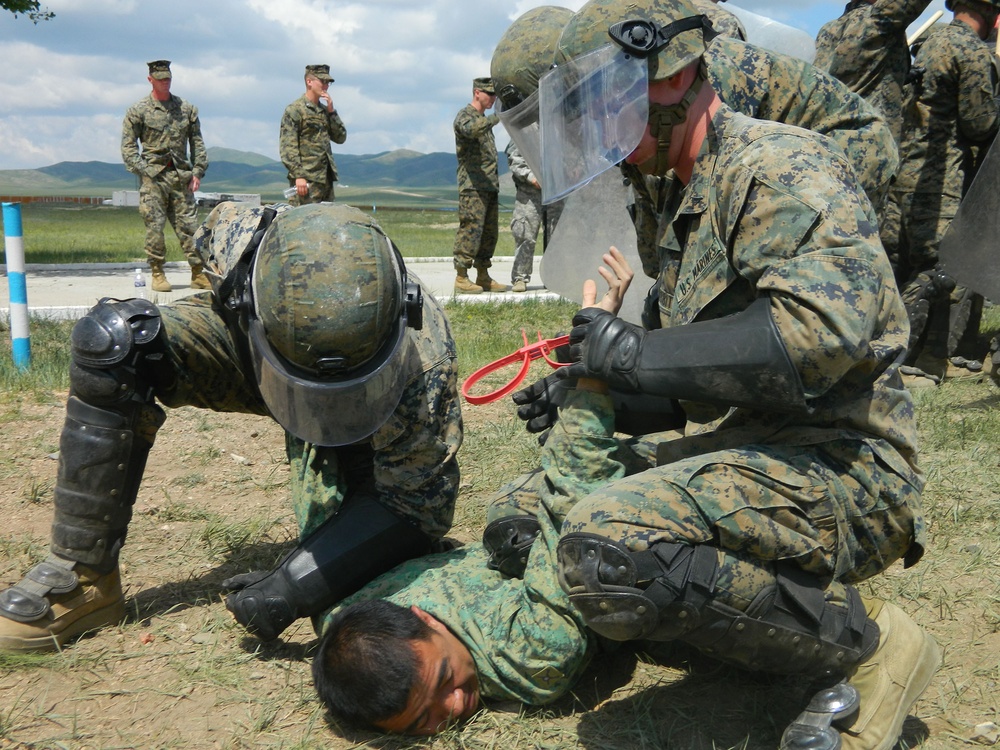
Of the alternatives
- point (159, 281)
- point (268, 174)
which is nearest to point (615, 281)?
point (159, 281)

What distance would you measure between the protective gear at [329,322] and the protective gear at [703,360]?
53cm

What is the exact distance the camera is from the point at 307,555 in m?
2.85

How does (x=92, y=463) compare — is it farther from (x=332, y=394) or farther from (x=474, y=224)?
(x=474, y=224)

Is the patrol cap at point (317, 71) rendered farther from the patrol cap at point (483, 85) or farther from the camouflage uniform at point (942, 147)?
the camouflage uniform at point (942, 147)

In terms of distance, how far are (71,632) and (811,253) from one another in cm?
226

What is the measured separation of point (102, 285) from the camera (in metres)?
10.3

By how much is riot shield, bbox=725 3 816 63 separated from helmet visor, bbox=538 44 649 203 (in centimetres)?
257

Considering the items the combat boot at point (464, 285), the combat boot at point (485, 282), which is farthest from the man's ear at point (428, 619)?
the combat boot at point (485, 282)

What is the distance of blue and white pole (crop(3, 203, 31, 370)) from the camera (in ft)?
18.5

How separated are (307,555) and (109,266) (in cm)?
1061

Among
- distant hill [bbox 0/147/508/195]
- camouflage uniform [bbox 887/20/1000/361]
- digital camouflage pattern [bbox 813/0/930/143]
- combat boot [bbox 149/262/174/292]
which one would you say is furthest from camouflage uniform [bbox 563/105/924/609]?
distant hill [bbox 0/147/508/195]

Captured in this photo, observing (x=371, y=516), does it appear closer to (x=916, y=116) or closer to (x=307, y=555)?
(x=307, y=555)

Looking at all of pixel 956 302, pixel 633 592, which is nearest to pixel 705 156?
pixel 633 592

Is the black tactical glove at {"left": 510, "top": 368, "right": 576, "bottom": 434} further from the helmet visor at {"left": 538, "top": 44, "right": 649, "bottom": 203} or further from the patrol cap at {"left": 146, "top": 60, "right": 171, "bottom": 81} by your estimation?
the patrol cap at {"left": 146, "top": 60, "right": 171, "bottom": 81}
